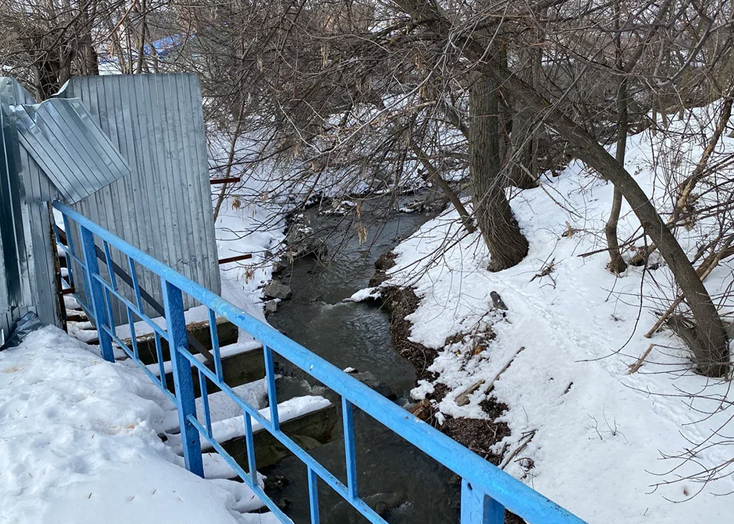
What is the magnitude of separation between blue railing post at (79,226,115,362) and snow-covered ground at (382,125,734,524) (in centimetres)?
398

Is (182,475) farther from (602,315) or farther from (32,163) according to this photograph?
(602,315)

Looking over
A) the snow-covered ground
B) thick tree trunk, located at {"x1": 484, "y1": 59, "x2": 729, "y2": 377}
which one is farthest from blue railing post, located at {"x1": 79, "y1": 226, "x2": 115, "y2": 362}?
thick tree trunk, located at {"x1": 484, "y1": 59, "x2": 729, "y2": 377}

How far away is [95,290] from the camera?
384 cm

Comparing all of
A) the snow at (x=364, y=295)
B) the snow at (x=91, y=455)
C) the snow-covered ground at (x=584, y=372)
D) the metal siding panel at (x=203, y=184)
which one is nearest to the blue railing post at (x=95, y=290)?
the snow at (x=91, y=455)

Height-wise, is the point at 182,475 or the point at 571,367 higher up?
the point at 182,475

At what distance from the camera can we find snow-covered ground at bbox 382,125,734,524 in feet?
19.6

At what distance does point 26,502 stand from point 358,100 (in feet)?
19.3

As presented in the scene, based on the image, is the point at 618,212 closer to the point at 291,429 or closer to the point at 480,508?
the point at 291,429

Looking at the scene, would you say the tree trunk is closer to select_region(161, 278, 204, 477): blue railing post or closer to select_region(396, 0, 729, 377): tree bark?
select_region(396, 0, 729, 377): tree bark

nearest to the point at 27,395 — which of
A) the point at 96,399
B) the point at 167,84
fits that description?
the point at 96,399

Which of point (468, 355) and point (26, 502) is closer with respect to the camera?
point (26, 502)

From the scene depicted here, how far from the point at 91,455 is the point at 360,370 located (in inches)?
276

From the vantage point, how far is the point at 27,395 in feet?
10.2

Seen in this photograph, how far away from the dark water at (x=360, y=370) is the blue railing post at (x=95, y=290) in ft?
5.69
